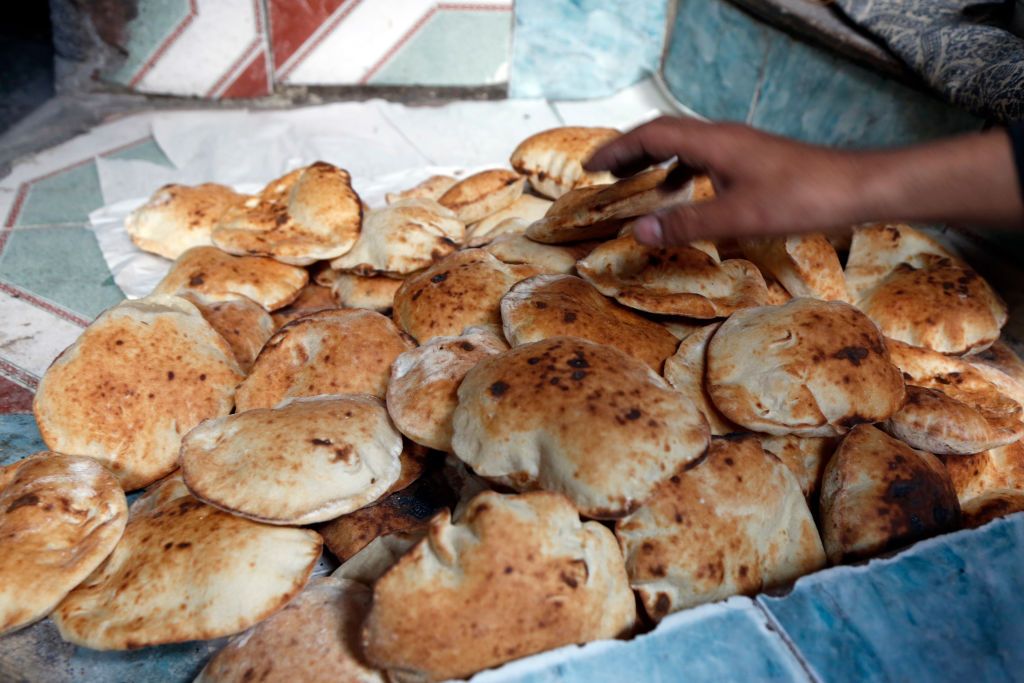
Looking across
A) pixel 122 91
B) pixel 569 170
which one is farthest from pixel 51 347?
pixel 122 91

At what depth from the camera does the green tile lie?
3590mm

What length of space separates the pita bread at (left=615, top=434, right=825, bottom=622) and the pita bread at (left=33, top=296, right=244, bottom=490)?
1.14 m

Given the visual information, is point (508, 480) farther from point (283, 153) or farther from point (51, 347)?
point (283, 153)

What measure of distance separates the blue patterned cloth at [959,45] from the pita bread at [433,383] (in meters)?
1.80

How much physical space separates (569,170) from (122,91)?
2.79m

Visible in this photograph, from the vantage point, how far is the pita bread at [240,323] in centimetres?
211

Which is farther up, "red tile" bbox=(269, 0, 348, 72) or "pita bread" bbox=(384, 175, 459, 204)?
"red tile" bbox=(269, 0, 348, 72)

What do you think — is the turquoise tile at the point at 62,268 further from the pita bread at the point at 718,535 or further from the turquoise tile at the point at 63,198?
the pita bread at the point at 718,535

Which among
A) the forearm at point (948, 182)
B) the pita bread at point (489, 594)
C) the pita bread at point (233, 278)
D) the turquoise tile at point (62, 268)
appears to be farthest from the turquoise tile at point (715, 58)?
the pita bread at point (489, 594)

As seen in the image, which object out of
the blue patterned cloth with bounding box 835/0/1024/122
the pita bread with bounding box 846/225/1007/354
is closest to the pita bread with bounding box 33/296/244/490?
the pita bread with bounding box 846/225/1007/354

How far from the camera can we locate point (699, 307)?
5.83 feet

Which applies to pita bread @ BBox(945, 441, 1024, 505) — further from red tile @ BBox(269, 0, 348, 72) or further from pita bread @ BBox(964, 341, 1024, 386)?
red tile @ BBox(269, 0, 348, 72)

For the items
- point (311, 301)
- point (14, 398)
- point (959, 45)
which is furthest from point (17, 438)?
point (959, 45)

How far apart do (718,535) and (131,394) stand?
4.67 feet
